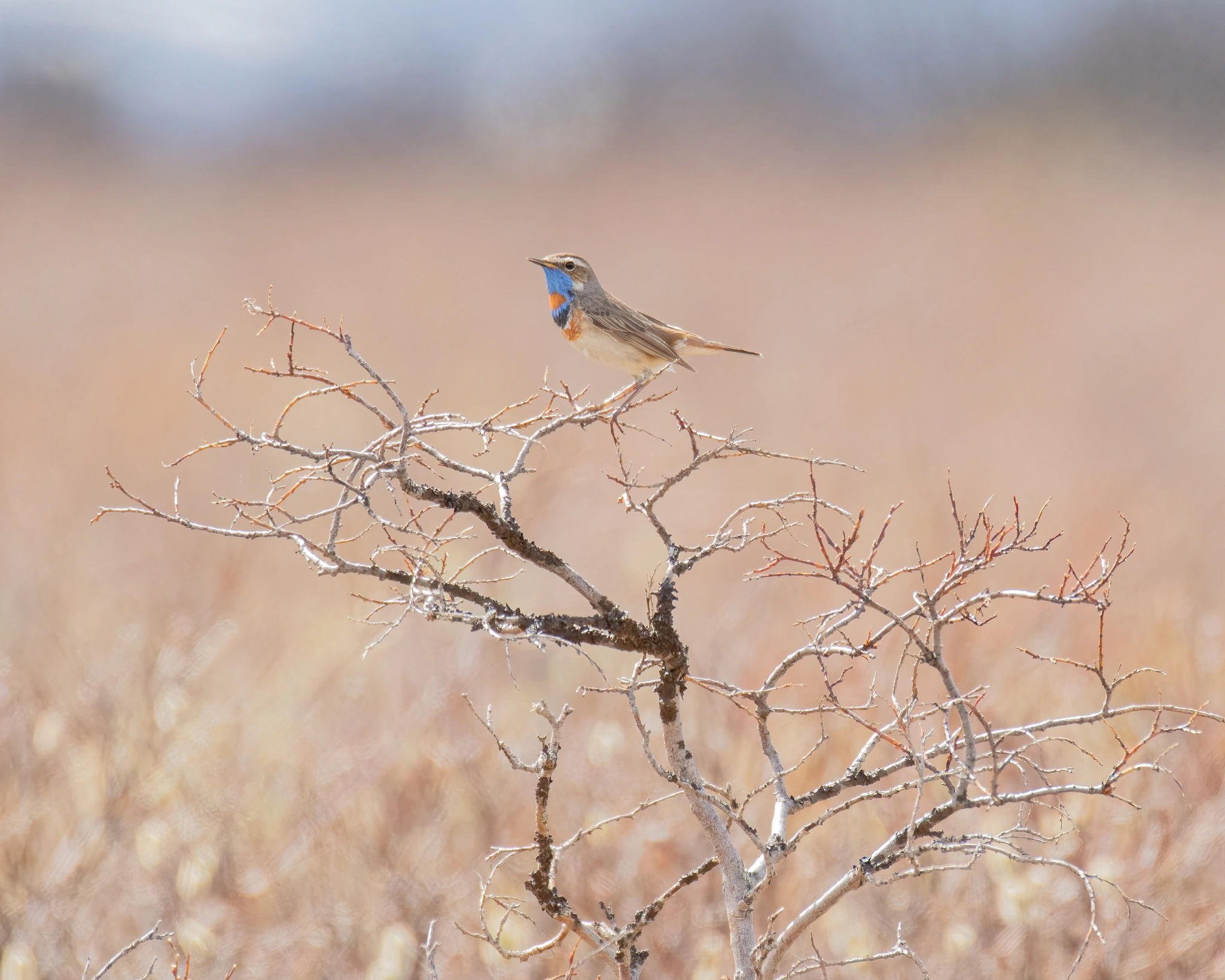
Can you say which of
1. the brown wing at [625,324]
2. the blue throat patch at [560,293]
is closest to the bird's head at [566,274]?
the blue throat patch at [560,293]

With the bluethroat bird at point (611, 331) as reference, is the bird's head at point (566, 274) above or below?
above

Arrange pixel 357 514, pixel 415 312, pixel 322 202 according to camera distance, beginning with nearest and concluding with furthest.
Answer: pixel 357 514 → pixel 415 312 → pixel 322 202

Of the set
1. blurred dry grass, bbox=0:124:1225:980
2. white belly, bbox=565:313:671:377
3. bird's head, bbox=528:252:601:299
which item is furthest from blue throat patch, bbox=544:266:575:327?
blurred dry grass, bbox=0:124:1225:980

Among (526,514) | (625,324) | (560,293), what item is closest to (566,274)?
(560,293)

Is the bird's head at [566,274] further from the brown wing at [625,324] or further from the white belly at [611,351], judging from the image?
the white belly at [611,351]

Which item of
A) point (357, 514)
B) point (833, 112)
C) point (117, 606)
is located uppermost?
point (833, 112)

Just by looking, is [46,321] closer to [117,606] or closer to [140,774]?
[117,606]

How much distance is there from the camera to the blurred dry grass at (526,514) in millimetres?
5320

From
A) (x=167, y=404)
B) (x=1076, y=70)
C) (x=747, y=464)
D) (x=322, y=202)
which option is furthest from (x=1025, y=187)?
(x=167, y=404)

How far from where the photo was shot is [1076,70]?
72.5 feet

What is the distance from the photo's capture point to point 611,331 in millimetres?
4164

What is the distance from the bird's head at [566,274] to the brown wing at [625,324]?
149 mm

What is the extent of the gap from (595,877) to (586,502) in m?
5.60

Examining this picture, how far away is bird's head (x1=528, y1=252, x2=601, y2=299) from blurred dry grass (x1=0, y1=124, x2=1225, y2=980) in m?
2.28
